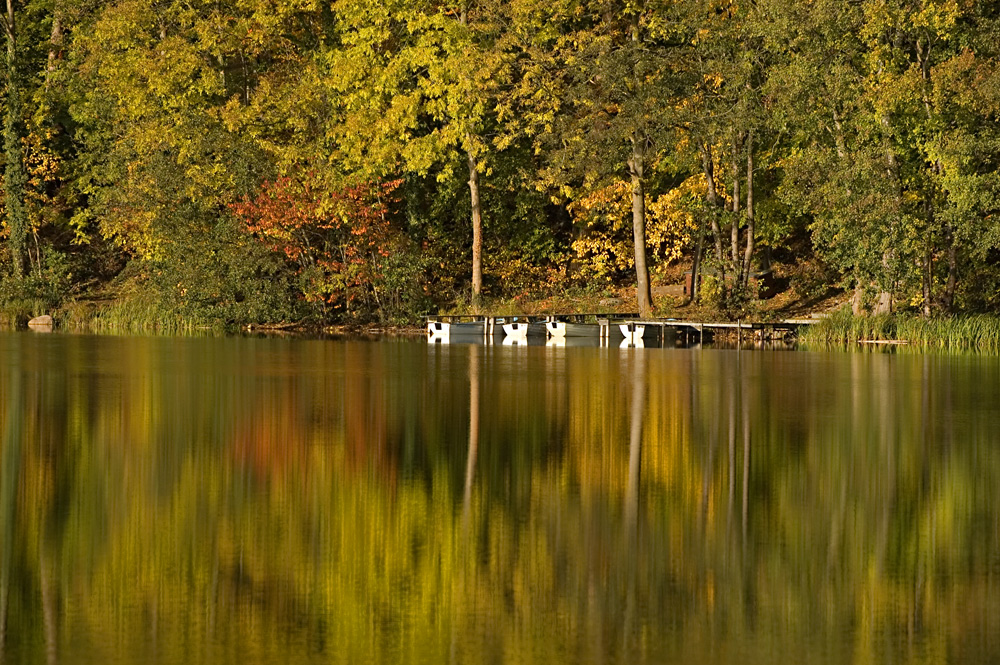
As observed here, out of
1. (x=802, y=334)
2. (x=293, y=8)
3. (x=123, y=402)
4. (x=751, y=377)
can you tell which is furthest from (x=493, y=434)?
(x=293, y=8)

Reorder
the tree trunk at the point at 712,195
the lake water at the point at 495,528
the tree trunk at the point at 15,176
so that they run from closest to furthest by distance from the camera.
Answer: the lake water at the point at 495,528 < the tree trunk at the point at 712,195 < the tree trunk at the point at 15,176

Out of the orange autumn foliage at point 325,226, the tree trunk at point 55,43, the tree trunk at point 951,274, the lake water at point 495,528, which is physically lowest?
the lake water at point 495,528

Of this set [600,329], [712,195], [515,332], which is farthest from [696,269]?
[515,332]

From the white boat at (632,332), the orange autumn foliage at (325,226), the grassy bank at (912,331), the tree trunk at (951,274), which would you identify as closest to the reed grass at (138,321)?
the orange autumn foliage at (325,226)

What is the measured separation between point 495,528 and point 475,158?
126 feet

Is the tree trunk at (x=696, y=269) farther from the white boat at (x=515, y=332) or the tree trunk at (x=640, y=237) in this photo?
the white boat at (x=515, y=332)

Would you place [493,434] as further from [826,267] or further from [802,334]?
[826,267]

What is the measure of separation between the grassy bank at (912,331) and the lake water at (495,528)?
1574 cm

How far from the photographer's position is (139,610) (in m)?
9.16

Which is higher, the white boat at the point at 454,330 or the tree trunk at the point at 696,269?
the tree trunk at the point at 696,269

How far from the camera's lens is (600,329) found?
44.8 metres

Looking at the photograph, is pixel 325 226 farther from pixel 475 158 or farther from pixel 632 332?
pixel 632 332

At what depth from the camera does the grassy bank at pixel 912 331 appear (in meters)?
39.1

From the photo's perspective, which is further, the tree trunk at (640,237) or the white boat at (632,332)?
the tree trunk at (640,237)
